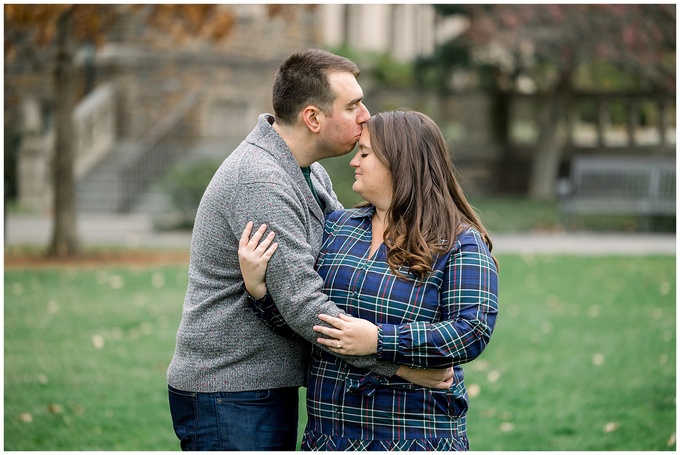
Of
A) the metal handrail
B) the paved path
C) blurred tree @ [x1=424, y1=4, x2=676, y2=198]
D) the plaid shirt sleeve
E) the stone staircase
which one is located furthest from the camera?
the metal handrail

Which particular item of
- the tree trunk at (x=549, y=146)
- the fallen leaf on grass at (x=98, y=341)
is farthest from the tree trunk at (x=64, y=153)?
the tree trunk at (x=549, y=146)

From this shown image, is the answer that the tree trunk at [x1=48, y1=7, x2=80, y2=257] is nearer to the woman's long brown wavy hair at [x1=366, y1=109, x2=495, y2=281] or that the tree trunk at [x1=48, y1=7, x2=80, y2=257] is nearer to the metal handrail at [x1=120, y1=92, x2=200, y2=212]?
the metal handrail at [x1=120, y1=92, x2=200, y2=212]

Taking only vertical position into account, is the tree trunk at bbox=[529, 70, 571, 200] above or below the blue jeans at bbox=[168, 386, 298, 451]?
below

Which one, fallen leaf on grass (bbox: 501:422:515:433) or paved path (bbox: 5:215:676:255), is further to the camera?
paved path (bbox: 5:215:676:255)

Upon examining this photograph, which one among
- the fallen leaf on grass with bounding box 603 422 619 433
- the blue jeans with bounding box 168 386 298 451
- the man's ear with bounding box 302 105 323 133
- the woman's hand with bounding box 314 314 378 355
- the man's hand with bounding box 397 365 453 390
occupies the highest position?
the man's ear with bounding box 302 105 323 133

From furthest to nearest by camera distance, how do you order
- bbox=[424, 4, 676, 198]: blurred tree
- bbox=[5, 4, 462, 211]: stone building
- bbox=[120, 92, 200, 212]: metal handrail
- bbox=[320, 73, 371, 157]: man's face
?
bbox=[5, 4, 462, 211]: stone building → bbox=[120, 92, 200, 212]: metal handrail → bbox=[424, 4, 676, 198]: blurred tree → bbox=[320, 73, 371, 157]: man's face

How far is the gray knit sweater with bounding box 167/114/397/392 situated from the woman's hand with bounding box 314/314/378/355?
0.15ft

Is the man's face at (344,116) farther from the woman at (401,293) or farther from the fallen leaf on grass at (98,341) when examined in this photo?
the fallen leaf on grass at (98,341)

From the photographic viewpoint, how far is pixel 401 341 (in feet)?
9.64

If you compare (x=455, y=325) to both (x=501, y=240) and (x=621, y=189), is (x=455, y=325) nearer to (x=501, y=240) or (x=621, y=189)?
(x=501, y=240)

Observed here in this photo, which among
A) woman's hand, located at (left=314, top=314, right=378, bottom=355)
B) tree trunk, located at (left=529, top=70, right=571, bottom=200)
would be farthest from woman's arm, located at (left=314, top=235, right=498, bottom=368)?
tree trunk, located at (left=529, top=70, right=571, bottom=200)

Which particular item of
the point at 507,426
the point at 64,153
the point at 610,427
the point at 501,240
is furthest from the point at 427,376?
the point at 501,240

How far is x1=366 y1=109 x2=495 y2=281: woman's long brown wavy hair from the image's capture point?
3.04 m

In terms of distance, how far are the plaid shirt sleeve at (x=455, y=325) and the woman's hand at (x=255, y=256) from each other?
16.1 inches
